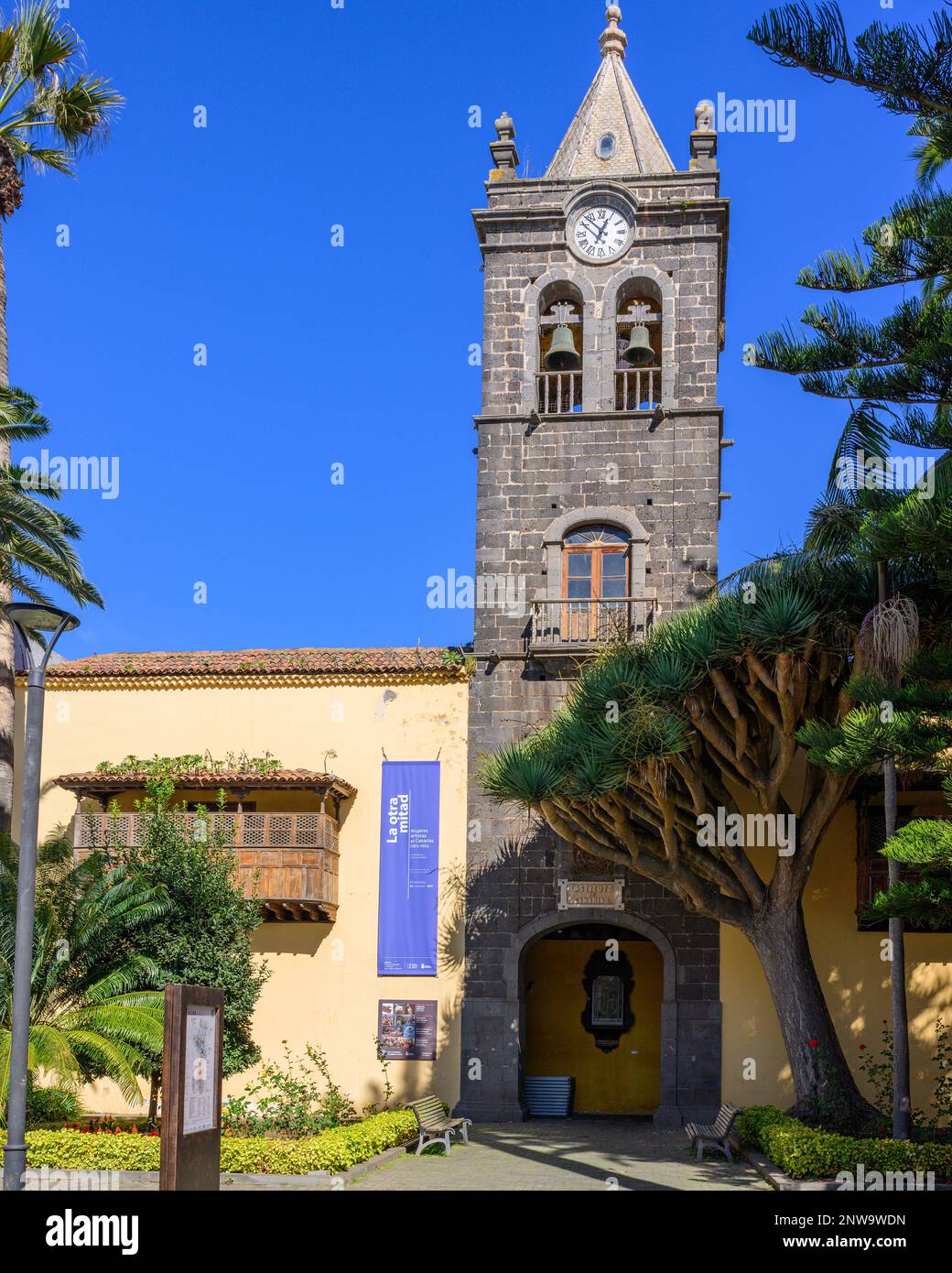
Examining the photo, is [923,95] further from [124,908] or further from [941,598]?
[124,908]

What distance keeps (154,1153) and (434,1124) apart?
4.13 m

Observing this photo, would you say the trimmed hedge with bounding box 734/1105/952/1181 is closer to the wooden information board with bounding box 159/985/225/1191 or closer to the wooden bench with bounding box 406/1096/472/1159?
the wooden bench with bounding box 406/1096/472/1159

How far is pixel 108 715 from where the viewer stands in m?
24.9

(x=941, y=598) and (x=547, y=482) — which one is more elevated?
(x=547, y=482)

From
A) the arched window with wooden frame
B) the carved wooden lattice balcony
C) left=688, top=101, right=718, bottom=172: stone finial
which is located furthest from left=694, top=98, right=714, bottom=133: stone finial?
the carved wooden lattice balcony

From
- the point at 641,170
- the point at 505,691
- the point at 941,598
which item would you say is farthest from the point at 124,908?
the point at 641,170

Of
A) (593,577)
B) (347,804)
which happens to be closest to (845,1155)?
(347,804)

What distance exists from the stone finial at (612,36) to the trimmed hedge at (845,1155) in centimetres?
1907

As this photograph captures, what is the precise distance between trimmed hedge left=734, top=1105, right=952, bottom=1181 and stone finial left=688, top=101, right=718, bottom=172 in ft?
52.0

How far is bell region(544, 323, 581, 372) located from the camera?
2419 cm

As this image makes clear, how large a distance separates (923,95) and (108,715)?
1652 cm

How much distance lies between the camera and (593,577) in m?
24.2
